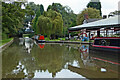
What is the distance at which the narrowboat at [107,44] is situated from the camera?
11288 millimetres

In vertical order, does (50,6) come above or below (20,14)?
above

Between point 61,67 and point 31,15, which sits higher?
point 31,15

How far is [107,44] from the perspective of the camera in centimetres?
1228

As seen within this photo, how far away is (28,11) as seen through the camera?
26625 mm

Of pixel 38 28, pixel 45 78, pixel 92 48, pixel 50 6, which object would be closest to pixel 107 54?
pixel 92 48

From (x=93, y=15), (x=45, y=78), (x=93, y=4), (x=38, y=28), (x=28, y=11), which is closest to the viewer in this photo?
(x=45, y=78)

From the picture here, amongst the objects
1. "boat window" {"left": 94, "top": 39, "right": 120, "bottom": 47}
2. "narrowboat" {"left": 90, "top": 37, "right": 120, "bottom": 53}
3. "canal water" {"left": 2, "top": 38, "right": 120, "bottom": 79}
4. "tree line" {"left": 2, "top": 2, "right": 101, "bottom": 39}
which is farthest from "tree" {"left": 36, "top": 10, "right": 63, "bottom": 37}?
"canal water" {"left": 2, "top": 38, "right": 120, "bottom": 79}

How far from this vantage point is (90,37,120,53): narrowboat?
11288 mm

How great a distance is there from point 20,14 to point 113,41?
17.3 metres

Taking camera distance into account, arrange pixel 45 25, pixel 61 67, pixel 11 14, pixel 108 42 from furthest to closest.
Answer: pixel 45 25 → pixel 11 14 → pixel 108 42 → pixel 61 67

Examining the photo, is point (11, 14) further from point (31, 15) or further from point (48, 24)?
point (48, 24)

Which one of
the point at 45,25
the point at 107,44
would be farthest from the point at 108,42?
the point at 45,25

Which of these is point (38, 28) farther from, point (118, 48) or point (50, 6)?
point (118, 48)

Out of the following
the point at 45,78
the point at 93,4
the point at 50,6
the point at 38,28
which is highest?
the point at 93,4
